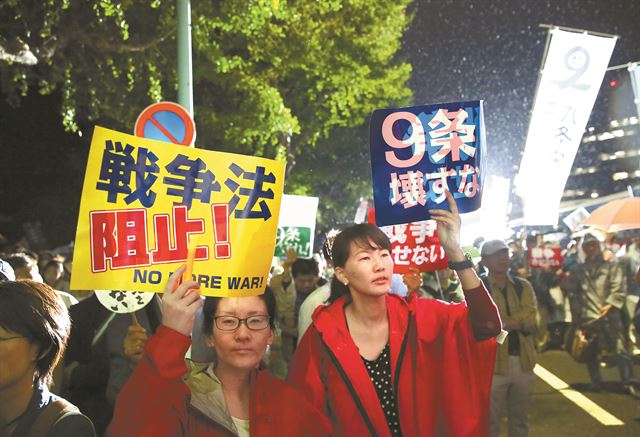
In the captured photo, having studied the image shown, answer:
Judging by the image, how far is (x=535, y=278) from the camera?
1598cm

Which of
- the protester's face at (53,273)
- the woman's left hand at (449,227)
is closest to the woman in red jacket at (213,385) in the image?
the woman's left hand at (449,227)

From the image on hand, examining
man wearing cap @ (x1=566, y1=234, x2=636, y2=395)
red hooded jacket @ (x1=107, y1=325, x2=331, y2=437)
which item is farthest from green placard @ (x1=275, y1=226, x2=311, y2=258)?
red hooded jacket @ (x1=107, y1=325, x2=331, y2=437)

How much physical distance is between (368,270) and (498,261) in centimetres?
303

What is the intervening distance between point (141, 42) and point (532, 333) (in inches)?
298

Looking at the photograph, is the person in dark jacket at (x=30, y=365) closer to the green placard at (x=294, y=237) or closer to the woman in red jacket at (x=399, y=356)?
the woman in red jacket at (x=399, y=356)

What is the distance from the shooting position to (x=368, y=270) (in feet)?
11.8

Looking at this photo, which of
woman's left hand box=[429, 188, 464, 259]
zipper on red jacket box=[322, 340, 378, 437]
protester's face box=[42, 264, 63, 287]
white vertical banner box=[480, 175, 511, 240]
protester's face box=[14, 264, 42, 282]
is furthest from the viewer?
white vertical banner box=[480, 175, 511, 240]

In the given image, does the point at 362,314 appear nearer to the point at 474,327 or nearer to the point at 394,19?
the point at 474,327

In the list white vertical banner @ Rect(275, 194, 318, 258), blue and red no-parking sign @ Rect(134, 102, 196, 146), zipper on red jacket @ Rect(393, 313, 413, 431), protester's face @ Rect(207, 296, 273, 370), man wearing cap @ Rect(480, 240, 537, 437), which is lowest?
man wearing cap @ Rect(480, 240, 537, 437)

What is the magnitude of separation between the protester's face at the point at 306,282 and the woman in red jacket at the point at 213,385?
16.4ft

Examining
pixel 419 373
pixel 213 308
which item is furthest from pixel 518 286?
pixel 213 308

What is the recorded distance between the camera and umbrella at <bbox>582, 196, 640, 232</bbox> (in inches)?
487

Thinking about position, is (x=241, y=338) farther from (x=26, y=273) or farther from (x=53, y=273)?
(x=53, y=273)

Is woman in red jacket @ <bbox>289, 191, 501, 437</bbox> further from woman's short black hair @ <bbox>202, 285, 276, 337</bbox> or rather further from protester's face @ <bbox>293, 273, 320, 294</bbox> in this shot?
protester's face @ <bbox>293, 273, 320, 294</bbox>
